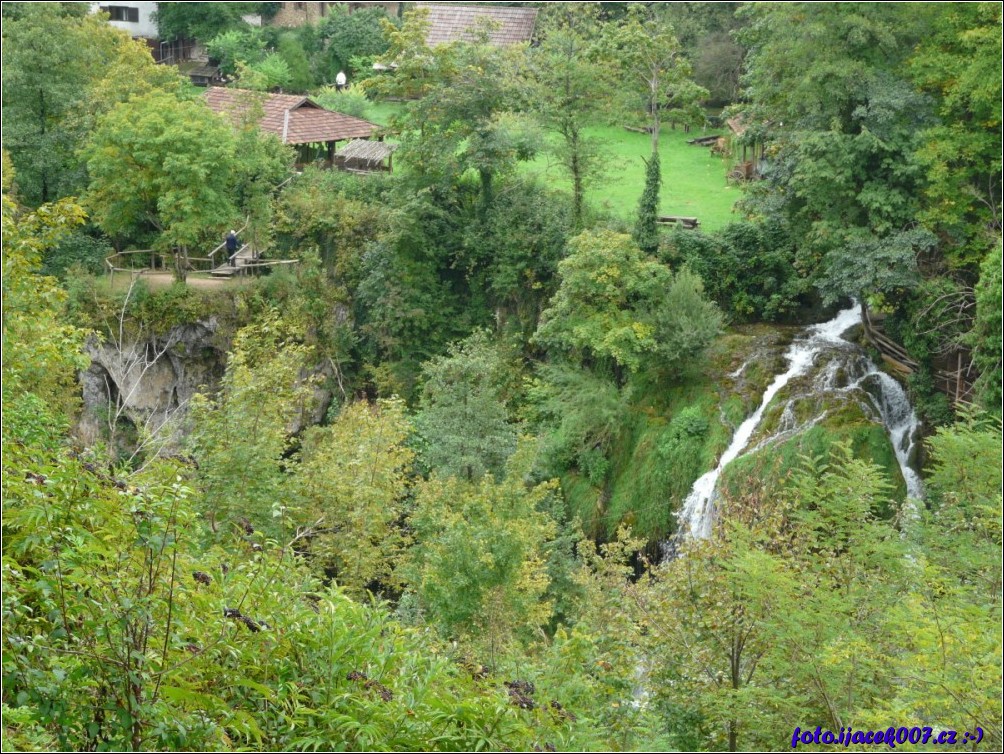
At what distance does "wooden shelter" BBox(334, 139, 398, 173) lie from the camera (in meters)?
30.5

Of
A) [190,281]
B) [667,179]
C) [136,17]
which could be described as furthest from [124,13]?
[667,179]

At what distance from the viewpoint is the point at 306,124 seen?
101ft

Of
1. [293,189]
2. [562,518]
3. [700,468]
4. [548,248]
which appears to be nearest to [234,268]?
[293,189]

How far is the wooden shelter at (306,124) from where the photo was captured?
3028cm

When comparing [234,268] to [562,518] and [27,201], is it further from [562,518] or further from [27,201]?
[562,518]

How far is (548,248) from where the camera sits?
25.4 meters

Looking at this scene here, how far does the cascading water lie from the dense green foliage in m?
0.16

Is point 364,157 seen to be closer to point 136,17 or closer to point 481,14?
point 481,14

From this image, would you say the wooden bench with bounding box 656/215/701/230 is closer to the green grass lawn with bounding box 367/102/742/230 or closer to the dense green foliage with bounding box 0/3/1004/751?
the green grass lawn with bounding box 367/102/742/230

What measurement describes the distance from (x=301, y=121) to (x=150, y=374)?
929 centimetres

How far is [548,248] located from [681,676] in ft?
52.0

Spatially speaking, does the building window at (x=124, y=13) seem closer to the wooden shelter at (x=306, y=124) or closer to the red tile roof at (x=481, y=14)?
the wooden shelter at (x=306, y=124)

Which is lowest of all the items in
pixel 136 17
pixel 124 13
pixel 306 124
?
pixel 306 124

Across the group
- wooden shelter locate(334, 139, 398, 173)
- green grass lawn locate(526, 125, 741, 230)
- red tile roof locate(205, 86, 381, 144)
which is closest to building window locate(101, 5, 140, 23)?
red tile roof locate(205, 86, 381, 144)
